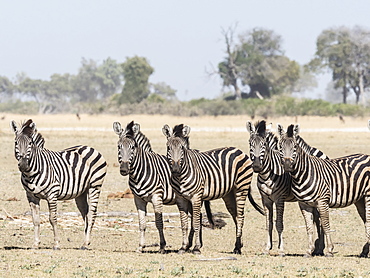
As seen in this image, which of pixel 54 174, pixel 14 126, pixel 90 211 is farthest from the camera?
pixel 90 211

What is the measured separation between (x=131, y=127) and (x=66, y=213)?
5043 mm

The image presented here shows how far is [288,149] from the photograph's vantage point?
11.1 meters

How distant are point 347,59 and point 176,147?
73.2m

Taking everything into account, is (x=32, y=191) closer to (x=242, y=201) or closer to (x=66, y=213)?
(x=242, y=201)

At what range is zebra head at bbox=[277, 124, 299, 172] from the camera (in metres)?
11.0

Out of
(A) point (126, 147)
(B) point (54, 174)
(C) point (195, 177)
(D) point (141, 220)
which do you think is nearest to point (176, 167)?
(C) point (195, 177)

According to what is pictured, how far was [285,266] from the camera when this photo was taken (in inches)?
404

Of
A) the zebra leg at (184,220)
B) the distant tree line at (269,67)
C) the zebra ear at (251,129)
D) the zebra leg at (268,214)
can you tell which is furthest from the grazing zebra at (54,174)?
the distant tree line at (269,67)

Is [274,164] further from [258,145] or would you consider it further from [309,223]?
[309,223]

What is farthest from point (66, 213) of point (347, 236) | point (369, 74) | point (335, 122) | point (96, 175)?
point (369, 74)

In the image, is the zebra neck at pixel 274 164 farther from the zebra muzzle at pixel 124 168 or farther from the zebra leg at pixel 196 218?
the zebra muzzle at pixel 124 168

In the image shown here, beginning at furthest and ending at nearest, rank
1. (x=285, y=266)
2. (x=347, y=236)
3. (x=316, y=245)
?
(x=347, y=236)
(x=316, y=245)
(x=285, y=266)

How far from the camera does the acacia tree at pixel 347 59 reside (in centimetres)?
8062

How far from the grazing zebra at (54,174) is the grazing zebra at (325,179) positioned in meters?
3.22
